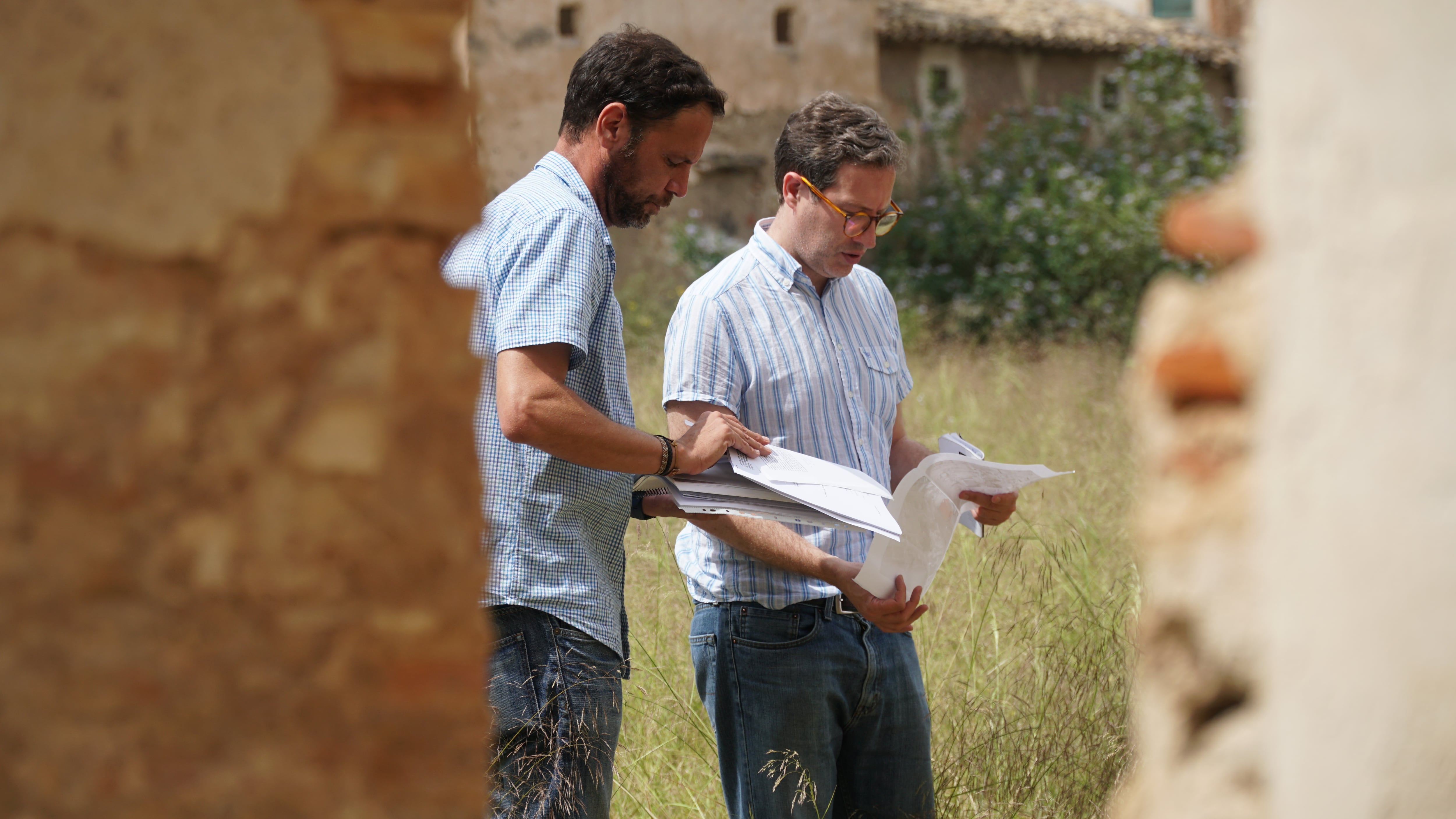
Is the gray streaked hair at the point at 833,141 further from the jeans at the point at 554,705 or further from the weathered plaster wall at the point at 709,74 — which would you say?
the weathered plaster wall at the point at 709,74

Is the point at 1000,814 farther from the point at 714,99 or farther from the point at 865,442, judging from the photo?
the point at 714,99

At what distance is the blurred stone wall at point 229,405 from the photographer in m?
1.17

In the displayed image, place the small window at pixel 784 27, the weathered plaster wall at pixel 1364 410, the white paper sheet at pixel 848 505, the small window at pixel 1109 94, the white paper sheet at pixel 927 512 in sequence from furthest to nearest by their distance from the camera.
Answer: the small window at pixel 1109 94 → the small window at pixel 784 27 → the white paper sheet at pixel 927 512 → the white paper sheet at pixel 848 505 → the weathered plaster wall at pixel 1364 410

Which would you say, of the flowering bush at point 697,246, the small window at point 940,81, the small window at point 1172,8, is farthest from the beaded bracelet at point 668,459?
the small window at point 1172,8

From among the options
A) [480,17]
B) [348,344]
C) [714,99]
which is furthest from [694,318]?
[480,17]

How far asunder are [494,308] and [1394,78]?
67.5 inches

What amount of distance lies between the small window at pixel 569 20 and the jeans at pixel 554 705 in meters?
Answer: 11.1

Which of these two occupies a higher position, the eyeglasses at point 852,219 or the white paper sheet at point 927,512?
the eyeglasses at point 852,219

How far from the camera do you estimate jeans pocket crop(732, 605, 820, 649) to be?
258 centimetres

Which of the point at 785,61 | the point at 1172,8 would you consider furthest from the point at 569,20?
the point at 1172,8

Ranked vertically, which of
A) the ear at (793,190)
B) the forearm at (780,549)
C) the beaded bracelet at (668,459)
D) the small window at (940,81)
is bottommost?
the forearm at (780,549)

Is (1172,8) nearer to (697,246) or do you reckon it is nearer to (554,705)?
(697,246)

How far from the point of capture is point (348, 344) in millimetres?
1258

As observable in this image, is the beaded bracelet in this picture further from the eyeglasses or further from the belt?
the eyeglasses
